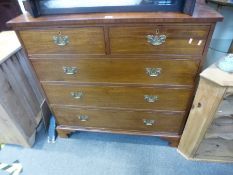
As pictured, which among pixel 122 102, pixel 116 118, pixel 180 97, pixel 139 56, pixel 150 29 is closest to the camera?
pixel 150 29

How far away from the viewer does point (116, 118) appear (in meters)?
1.39

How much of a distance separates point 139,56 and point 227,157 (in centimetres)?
104

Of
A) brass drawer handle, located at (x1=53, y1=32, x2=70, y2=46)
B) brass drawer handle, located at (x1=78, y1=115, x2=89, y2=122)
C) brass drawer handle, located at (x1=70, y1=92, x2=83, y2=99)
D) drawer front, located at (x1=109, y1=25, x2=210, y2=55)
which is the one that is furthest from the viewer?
brass drawer handle, located at (x1=78, y1=115, x2=89, y2=122)

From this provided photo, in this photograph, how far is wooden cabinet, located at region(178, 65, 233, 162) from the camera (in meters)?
Answer: 0.97

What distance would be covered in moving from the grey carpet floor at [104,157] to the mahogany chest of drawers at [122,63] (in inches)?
6.5

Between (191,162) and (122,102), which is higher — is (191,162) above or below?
below

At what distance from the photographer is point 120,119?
1.39 meters

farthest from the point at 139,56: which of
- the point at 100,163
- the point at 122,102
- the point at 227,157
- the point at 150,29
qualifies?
the point at 227,157

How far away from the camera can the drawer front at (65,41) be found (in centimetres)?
96

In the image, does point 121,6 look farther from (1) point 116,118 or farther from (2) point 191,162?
(2) point 191,162

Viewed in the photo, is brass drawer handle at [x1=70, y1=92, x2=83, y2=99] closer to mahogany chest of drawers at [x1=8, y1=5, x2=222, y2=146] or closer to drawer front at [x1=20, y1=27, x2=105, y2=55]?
mahogany chest of drawers at [x1=8, y1=5, x2=222, y2=146]

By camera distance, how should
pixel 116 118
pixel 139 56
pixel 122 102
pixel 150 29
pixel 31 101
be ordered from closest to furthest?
1. pixel 150 29
2. pixel 139 56
3. pixel 122 102
4. pixel 116 118
5. pixel 31 101

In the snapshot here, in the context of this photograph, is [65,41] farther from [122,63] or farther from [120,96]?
[120,96]

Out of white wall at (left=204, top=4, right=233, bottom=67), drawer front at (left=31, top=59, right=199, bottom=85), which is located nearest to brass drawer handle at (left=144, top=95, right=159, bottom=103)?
drawer front at (left=31, top=59, right=199, bottom=85)
